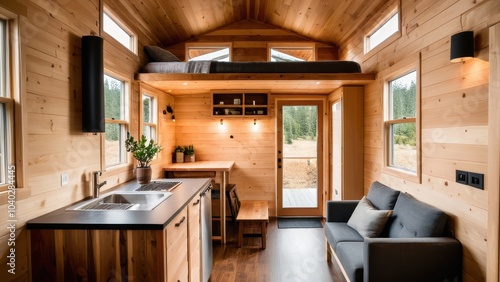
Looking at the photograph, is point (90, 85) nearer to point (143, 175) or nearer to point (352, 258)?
point (143, 175)

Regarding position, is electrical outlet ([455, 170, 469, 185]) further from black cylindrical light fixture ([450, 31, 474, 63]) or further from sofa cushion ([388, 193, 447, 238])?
black cylindrical light fixture ([450, 31, 474, 63])

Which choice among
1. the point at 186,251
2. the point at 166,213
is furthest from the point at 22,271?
the point at 186,251

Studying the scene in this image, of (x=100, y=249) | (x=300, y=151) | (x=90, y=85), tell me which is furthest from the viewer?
(x=300, y=151)

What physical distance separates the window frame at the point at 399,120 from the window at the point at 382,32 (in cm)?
45

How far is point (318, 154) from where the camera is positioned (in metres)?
4.68

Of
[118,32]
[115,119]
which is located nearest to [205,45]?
[118,32]

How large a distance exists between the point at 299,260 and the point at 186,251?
1.66 m

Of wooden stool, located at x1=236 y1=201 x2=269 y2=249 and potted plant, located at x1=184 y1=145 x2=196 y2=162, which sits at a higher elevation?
potted plant, located at x1=184 y1=145 x2=196 y2=162

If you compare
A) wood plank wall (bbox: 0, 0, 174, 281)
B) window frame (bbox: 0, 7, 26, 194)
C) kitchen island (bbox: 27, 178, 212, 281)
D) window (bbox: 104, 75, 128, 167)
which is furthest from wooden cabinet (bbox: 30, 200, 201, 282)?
window (bbox: 104, 75, 128, 167)

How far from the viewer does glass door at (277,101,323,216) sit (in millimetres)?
4688

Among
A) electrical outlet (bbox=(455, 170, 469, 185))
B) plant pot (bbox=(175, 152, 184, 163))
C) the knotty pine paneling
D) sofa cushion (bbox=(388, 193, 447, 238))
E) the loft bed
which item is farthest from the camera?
the knotty pine paneling

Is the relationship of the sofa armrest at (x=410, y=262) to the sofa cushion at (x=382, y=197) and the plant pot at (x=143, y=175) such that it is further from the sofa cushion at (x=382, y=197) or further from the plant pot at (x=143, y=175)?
the plant pot at (x=143, y=175)

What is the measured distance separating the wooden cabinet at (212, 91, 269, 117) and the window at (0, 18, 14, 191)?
3005 mm

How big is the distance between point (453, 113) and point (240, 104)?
120 inches
